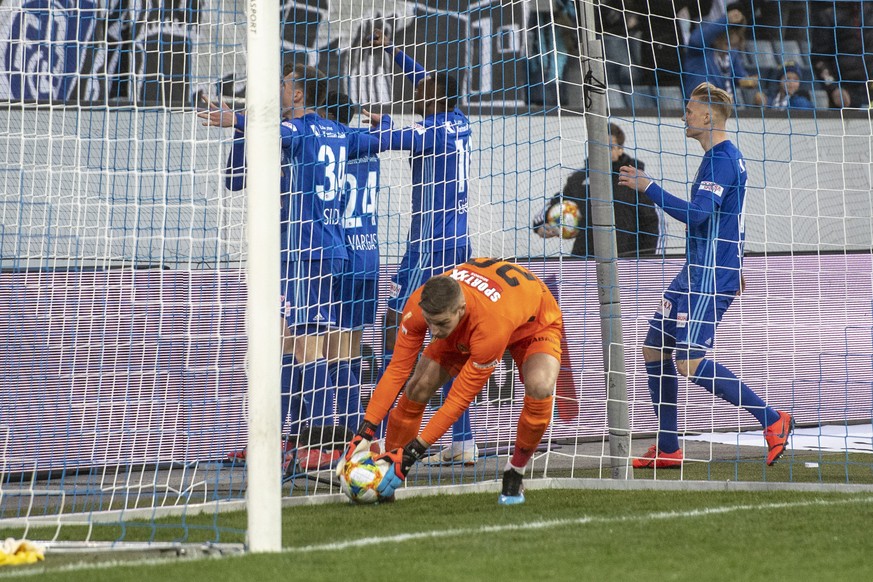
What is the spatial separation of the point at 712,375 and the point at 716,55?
354 cm

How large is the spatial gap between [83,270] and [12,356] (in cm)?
64

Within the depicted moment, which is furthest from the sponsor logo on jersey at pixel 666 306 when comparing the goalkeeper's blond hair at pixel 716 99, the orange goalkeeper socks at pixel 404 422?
the orange goalkeeper socks at pixel 404 422

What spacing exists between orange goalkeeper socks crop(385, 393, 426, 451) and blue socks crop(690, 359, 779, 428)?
187cm

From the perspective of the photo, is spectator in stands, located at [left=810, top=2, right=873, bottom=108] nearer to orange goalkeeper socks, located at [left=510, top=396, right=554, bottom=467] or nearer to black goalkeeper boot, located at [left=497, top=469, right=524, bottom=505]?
orange goalkeeper socks, located at [left=510, top=396, right=554, bottom=467]

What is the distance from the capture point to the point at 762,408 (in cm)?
687

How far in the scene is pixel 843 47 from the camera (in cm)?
1162

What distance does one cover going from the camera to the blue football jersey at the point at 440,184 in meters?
6.91

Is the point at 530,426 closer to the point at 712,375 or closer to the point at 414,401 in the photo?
the point at 414,401

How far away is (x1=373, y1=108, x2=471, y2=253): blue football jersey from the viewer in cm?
691

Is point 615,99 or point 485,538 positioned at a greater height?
point 615,99

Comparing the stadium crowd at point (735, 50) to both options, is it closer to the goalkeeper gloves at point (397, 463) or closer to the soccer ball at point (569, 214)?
the soccer ball at point (569, 214)

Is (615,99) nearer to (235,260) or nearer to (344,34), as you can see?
(344,34)

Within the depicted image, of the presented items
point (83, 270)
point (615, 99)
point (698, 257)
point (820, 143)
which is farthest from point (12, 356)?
point (820, 143)

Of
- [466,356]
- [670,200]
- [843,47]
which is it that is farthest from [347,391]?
[843,47]
